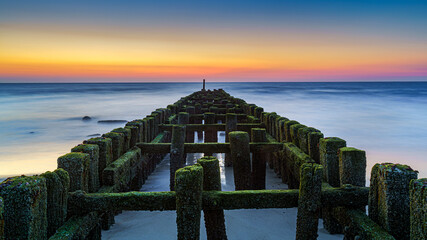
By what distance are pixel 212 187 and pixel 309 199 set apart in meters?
1.00

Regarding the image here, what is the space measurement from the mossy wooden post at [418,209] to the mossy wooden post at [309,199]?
0.82 meters

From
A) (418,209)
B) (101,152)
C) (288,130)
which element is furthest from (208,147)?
(418,209)

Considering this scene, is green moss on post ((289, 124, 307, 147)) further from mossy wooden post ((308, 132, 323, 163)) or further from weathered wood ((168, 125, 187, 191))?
weathered wood ((168, 125, 187, 191))

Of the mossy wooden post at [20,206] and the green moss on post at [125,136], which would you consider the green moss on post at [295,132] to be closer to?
the green moss on post at [125,136]

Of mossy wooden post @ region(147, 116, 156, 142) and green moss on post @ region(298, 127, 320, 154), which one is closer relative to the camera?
green moss on post @ region(298, 127, 320, 154)

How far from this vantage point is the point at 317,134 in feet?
14.4

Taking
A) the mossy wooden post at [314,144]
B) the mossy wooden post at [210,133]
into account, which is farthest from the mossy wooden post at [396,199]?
the mossy wooden post at [210,133]

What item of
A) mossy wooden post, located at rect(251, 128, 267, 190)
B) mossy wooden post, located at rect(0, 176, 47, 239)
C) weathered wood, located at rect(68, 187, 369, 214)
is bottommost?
mossy wooden post, located at rect(251, 128, 267, 190)

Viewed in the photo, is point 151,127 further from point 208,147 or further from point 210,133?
point 208,147

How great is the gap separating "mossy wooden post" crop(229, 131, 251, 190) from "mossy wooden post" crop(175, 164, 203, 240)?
188 cm

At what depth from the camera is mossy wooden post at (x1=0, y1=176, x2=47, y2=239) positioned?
231 cm

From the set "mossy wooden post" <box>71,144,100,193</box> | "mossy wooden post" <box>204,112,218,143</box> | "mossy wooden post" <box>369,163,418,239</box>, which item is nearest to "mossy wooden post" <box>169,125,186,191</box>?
"mossy wooden post" <box>71,144,100,193</box>

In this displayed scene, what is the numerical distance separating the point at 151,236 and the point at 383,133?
60.3 feet

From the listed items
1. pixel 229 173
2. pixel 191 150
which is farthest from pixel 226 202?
pixel 229 173
